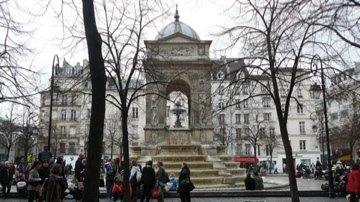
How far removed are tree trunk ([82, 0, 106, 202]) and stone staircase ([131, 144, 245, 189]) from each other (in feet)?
48.5

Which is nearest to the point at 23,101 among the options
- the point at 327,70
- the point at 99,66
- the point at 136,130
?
the point at 99,66

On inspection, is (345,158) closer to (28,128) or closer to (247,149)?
(247,149)

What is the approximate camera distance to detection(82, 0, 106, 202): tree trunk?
297 inches

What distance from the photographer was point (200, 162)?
24609 mm

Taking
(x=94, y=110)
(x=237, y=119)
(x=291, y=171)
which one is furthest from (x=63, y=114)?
(x=94, y=110)

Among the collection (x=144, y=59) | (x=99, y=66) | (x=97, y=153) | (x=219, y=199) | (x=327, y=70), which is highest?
(x=144, y=59)

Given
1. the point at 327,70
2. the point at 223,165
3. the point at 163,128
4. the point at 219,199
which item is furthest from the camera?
the point at 163,128

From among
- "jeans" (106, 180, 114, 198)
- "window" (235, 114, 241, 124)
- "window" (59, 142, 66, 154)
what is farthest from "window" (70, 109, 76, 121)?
"jeans" (106, 180, 114, 198)

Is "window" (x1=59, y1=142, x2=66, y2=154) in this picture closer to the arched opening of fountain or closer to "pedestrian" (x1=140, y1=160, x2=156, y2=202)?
the arched opening of fountain

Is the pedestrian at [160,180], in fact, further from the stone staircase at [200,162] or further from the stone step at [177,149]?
the stone step at [177,149]

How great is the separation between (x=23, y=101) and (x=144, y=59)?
490cm

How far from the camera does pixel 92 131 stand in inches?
303

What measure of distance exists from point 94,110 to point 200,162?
1745 cm

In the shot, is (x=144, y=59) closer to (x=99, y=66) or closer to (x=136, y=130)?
(x=99, y=66)
